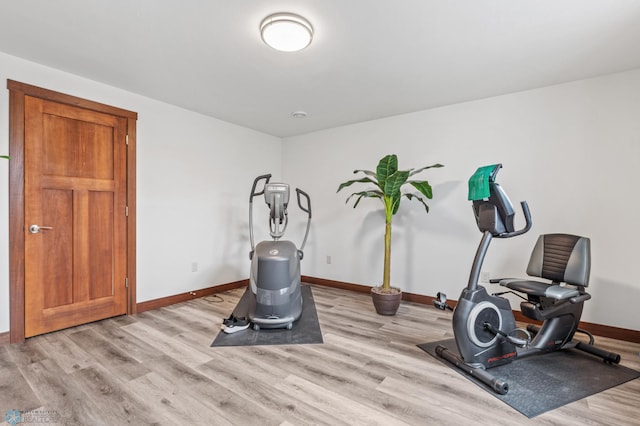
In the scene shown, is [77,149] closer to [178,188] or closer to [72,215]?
[72,215]

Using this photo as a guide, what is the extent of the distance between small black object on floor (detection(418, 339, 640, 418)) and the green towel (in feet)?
4.16

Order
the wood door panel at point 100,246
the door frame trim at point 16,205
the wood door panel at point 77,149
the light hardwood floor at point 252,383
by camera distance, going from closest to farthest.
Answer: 1. the light hardwood floor at point 252,383
2. the door frame trim at point 16,205
3. the wood door panel at point 77,149
4. the wood door panel at point 100,246

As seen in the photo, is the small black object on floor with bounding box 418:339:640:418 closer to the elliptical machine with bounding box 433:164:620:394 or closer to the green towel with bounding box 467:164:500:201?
the elliptical machine with bounding box 433:164:620:394

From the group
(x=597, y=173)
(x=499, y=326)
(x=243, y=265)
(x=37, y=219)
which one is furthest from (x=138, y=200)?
(x=597, y=173)

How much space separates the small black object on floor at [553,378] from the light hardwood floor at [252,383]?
0.06 m

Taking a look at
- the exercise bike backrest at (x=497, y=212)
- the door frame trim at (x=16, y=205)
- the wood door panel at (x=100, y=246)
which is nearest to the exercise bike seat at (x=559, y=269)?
the exercise bike backrest at (x=497, y=212)

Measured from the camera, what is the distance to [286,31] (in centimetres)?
197

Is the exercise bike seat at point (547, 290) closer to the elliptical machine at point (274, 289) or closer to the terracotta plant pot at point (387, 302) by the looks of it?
the terracotta plant pot at point (387, 302)

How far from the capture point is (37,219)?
8.54ft

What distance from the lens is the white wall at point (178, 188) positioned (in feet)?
8.60

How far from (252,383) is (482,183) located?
6.95 ft

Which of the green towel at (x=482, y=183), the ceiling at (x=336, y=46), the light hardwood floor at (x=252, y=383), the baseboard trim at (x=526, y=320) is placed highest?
the ceiling at (x=336, y=46)

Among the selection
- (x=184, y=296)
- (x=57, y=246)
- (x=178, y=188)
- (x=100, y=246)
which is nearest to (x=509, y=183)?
(x=178, y=188)

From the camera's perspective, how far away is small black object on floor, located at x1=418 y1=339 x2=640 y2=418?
1.79 meters
